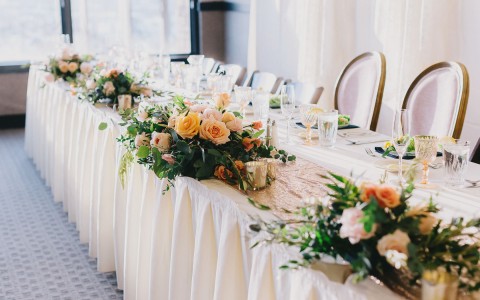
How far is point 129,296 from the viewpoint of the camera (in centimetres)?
287

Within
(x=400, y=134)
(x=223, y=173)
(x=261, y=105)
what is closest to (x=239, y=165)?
(x=223, y=173)

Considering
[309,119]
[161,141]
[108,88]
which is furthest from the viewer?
[108,88]

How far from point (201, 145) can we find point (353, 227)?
1.02 meters

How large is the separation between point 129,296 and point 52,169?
2208 mm

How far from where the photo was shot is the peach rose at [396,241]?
4.25ft

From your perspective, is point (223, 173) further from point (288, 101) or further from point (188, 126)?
point (288, 101)

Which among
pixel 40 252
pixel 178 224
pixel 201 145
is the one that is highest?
pixel 201 145

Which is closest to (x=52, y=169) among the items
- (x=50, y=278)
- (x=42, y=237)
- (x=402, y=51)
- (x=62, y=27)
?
(x=42, y=237)

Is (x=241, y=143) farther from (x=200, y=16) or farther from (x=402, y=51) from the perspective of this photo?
(x=200, y=16)

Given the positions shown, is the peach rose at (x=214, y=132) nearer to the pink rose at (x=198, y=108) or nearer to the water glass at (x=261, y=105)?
the pink rose at (x=198, y=108)

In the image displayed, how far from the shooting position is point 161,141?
226cm

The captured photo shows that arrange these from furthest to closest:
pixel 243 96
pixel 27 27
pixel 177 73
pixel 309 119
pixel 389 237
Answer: pixel 27 27, pixel 177 73, pixel 243 96, pixel 309 119, pixel 389 237

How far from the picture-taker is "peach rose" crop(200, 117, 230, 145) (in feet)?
7.26

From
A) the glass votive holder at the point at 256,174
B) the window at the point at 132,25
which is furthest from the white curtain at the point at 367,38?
the glass votive holder at the point at 256,174
